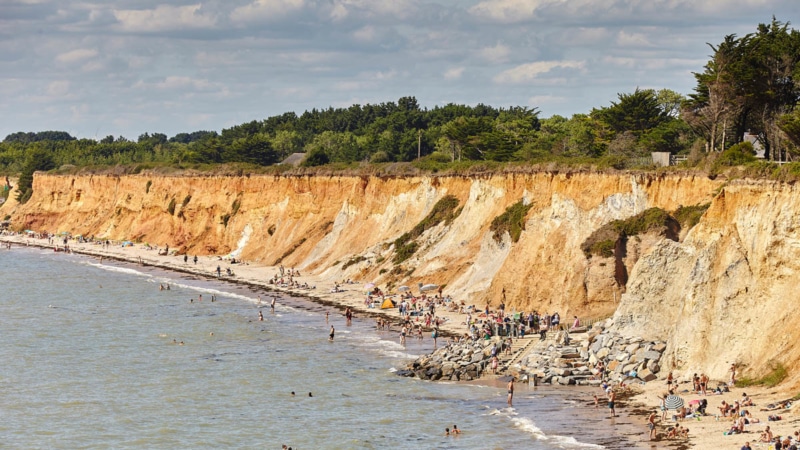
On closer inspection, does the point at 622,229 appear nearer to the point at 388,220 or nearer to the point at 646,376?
the point at 646,376

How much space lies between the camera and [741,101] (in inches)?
2137

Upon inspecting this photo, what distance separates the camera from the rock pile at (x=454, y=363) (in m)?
40.2

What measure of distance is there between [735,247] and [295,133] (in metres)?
118

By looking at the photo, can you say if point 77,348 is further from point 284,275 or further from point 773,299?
point 773,299

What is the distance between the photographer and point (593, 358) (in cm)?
3947

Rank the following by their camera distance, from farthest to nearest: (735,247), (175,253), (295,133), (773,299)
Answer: (295,133) < (175,253) < (735,247) < (773,299)

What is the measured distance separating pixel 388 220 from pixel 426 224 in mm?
6702

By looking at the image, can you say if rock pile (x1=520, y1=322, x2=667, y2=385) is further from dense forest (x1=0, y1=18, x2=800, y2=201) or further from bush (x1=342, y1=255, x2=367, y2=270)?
bush (x1=342, y1=255, x2=367, y2=270)

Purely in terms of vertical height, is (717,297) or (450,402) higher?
(717,297)

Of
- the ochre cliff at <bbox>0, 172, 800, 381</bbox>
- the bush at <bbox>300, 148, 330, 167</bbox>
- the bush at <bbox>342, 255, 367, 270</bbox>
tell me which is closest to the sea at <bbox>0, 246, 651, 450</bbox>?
the ochre cliff at <bbox>0, 172, 800, 381</bbox>

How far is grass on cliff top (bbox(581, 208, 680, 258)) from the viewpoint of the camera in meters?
48.1

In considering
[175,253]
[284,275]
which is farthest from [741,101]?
[175,253]

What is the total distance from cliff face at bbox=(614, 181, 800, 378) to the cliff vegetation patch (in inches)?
697

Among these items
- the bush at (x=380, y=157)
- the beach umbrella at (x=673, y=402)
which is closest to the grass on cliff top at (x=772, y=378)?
the beach umbrella at (x=673, y=402)
